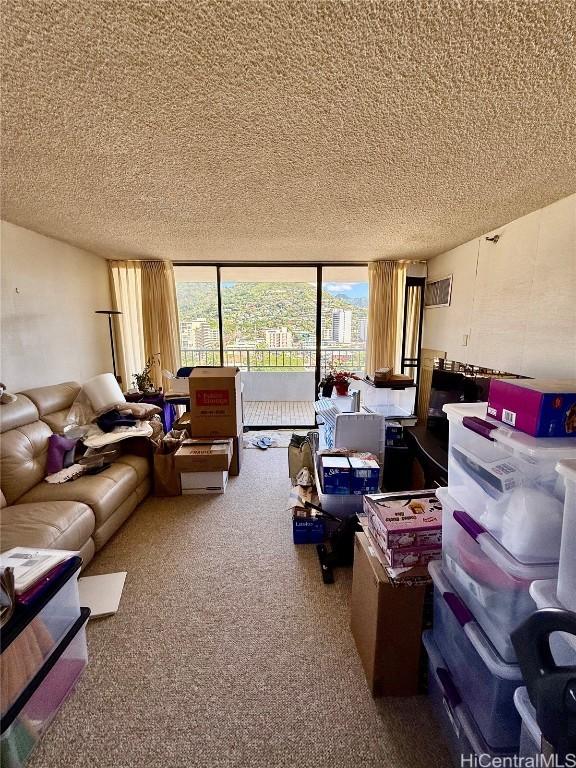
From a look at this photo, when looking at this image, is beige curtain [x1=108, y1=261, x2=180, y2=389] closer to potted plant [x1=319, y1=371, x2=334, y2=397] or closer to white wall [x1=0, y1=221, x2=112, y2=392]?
white wall [x1=0, y1=221, x2=112, y2=392]

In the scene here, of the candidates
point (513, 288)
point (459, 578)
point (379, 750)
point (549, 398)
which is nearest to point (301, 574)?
point (379, 750)

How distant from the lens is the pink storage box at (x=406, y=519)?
1.19 metres

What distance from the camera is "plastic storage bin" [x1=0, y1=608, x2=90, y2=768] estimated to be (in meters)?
0.96

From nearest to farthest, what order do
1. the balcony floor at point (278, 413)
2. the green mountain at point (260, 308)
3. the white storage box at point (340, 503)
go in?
the white storage box at point (340, 503), the green mountain at point (260, 308), the balcony floor at point (278, 413)

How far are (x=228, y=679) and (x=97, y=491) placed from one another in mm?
1365

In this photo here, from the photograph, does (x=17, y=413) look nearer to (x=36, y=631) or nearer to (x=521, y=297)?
(x=36, y=631)

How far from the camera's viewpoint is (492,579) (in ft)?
2.89

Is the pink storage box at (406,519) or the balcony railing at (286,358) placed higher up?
the balcony railing at (286,358)

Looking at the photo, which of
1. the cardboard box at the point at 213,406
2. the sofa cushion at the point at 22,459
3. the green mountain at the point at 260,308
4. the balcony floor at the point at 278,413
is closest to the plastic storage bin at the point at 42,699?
the sofa cushion at the point at 22,459

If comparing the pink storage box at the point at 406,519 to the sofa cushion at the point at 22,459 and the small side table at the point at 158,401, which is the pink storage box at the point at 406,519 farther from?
the small side table at the point at 158,401

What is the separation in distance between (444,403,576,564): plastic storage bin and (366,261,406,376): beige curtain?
2.92m

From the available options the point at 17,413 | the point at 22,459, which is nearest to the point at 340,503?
the point at 22,459

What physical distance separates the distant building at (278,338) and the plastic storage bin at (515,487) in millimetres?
4706

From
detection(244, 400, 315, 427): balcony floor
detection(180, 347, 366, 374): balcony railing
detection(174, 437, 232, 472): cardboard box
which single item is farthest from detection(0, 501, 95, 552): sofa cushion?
detection(180, 347, 366, 374): balcony railing
